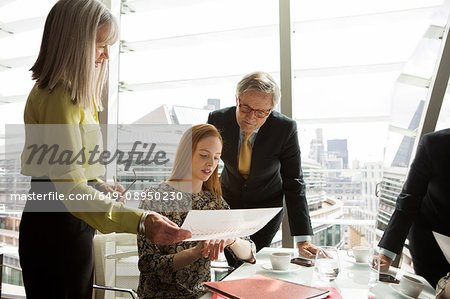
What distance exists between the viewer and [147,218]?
47.6 inches

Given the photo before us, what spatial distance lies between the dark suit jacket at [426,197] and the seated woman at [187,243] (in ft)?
1.93

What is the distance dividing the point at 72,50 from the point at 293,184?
57.1 inches

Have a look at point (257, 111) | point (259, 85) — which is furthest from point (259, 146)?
point (259, 85)

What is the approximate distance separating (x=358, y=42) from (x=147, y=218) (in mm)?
2257

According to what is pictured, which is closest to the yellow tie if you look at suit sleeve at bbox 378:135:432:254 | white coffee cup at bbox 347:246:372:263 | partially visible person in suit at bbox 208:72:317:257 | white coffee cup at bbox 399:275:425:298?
partially visible person in suit at bbox 208:72:317:257

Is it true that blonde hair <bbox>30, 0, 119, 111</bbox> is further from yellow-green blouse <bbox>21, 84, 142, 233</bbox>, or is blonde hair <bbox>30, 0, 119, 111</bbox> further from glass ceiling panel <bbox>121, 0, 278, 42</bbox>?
glass ceiling panel <bbox>121, 0, 278, 42</bbox>

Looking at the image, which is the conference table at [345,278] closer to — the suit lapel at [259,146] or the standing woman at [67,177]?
the standing woman at [67,177]

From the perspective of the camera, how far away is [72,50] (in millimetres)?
1181

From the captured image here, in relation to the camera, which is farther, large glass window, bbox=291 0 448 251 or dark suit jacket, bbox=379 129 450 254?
large glass window, bbox=291 0 448 251

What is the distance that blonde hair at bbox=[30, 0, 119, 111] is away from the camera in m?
1.17

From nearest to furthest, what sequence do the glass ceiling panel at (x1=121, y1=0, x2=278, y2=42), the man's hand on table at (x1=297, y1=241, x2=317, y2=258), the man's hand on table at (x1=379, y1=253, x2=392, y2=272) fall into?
the man's hand on table at (x1=379, y1=253, x2=392, y2=272) → the man's hand on table at (x1=297, y1=241, x2=317, y2=258) → the glass ceiling panel at (x1=121, y1=0, x2=278, y2=42)

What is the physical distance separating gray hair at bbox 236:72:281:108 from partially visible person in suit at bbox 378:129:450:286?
825 mm

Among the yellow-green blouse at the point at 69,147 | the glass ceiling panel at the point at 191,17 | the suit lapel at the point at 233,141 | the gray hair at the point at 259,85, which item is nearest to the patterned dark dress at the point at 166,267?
the yellow-green blouse at the point at 69,147

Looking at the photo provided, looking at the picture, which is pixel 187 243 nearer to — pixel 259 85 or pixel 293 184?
pixel 293 184
